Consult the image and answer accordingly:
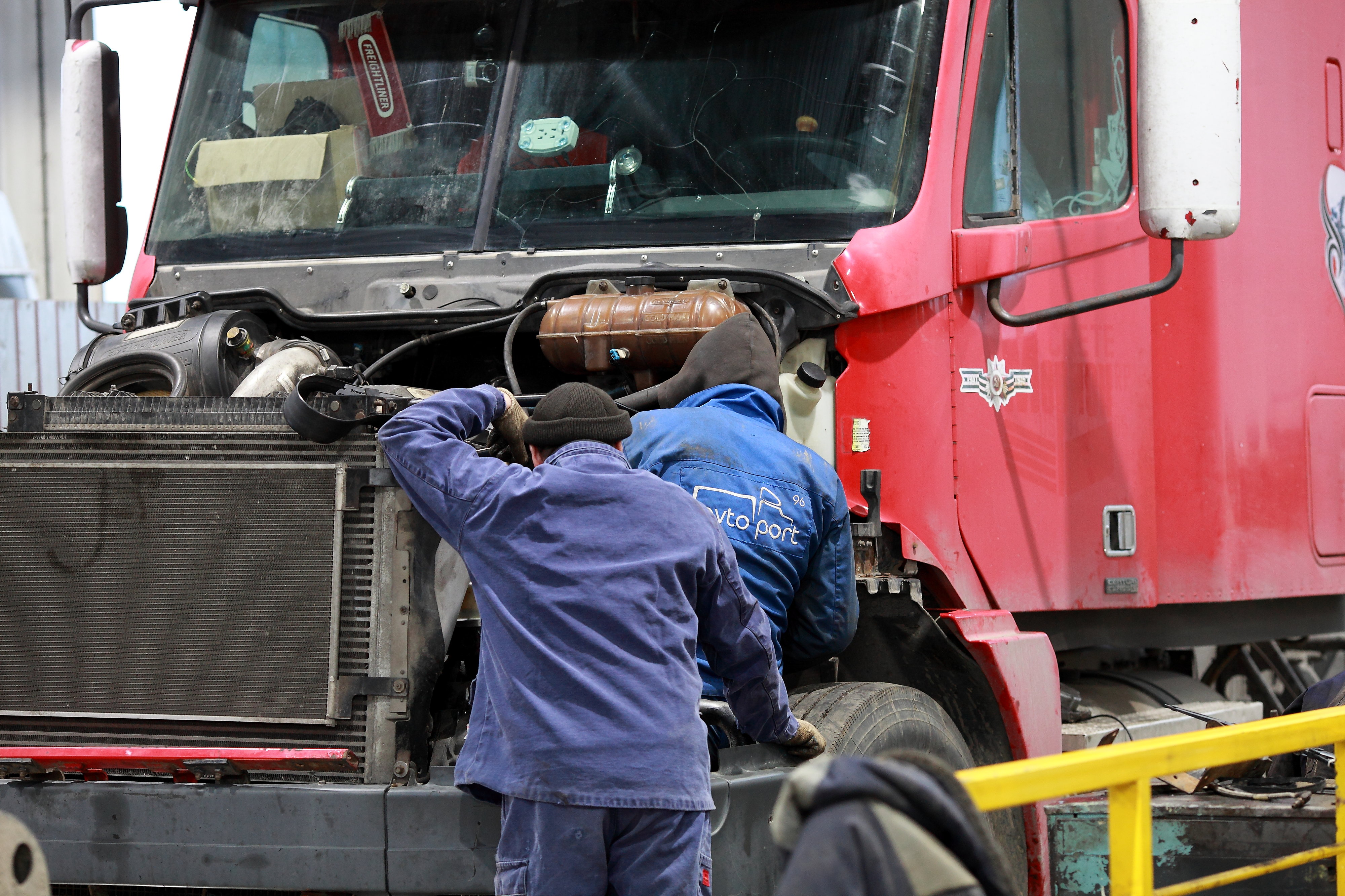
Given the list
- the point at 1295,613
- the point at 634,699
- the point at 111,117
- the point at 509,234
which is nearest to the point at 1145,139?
the point at 509,234

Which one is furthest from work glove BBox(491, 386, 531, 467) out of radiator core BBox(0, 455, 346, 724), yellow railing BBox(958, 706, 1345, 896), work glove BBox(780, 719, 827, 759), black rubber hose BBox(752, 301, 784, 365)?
yellow railing BBox(958, 706, 1345, 896)

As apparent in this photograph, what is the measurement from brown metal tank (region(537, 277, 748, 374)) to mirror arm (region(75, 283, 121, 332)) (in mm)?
1567

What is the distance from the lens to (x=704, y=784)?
9.37 ft

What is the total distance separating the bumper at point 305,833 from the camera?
9.86 ft

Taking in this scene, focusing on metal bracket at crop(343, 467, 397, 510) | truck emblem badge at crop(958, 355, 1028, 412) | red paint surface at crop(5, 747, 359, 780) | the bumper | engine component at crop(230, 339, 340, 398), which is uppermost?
engine component at crop(230, 339, 340, 398)

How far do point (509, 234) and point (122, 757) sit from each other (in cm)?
179

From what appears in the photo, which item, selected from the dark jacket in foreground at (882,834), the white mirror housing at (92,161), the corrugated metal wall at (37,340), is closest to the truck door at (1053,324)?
the dark jacket in foreground at (882,834)

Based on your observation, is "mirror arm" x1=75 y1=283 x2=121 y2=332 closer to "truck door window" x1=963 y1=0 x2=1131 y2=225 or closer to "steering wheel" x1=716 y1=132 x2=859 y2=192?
"steering wheel" x1=716 y1=132 x2=859 y2=192

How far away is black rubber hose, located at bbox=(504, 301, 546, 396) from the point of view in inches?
148

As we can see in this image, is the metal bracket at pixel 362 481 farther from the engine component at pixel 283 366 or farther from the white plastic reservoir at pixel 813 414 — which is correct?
the white plastic reservoir at pixel 813 414

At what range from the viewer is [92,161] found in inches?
187

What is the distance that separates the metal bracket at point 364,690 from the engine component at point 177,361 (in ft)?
3.42

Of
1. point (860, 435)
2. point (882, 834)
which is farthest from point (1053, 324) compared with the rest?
point (882, 834)

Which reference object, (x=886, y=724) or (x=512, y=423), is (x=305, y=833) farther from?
(x=886, y=724)
